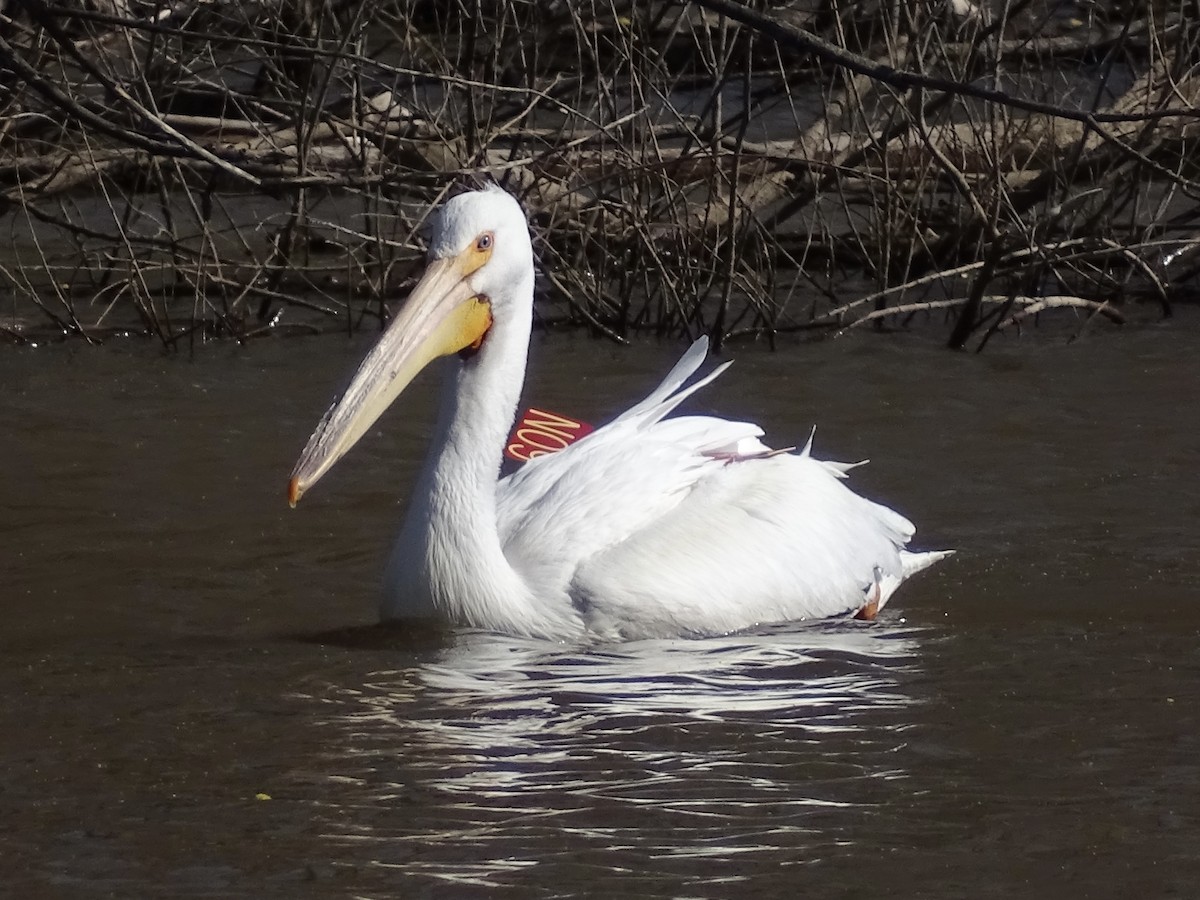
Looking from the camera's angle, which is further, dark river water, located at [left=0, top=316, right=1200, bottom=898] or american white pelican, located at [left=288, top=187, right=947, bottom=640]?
american white pelican, located at [left=288, top=187, right=947, bottom=640]

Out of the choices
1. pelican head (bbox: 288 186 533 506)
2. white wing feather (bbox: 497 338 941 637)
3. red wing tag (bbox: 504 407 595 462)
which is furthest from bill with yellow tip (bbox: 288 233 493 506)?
red wing tag (bbox: 504 407 595 462)

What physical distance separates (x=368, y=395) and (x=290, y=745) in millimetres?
896

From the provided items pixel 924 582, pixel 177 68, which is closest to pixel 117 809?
pixel 924 582

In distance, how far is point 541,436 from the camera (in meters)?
5.53

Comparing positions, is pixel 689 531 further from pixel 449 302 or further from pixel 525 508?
pixel 449 302

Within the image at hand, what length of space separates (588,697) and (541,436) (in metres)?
1.67

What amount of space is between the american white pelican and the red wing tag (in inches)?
22.2

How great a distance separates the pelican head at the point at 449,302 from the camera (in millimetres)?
4305

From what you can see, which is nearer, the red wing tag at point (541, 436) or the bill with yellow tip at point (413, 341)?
the bill with yellow tip at point (413, 341)

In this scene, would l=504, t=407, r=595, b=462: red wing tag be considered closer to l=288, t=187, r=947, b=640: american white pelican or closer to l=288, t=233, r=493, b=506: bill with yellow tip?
l=288, t=187, r=947, b=640: american white pelican

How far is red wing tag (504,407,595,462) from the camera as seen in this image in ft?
18.0

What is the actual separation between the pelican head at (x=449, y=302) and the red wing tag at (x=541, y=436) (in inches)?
40.1

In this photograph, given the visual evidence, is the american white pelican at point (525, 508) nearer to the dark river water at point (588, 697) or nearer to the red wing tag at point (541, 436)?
the dark river water at point (588, 697)

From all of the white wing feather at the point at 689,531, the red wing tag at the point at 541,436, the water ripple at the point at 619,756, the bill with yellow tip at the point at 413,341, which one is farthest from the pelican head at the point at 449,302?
the red wing tag at the point at 541,436
